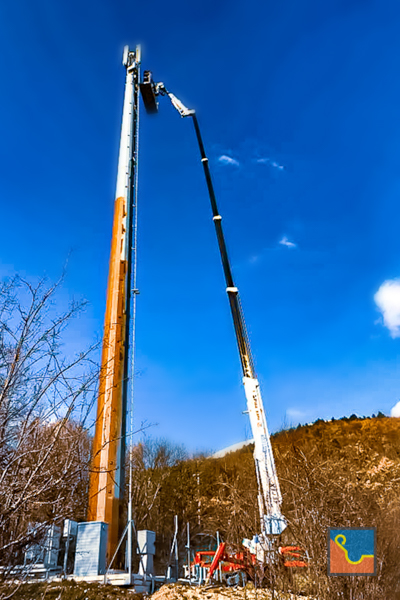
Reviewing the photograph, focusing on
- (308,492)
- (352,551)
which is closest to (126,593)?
(308,492)

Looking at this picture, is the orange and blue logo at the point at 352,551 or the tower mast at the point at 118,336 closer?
the orange and blue logo at the point at 352,551

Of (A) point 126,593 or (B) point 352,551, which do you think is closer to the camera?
(B) point 352,551

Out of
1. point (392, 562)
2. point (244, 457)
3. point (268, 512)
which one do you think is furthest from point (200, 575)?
point (244, 457)

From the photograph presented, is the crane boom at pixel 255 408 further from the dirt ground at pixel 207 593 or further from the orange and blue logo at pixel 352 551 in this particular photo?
the orange and blue logo at pixel 352 551

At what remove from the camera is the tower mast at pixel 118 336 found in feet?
31.9

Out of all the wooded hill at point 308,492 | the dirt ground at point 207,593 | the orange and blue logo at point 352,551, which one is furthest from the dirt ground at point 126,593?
the wooded hill at point 308,492

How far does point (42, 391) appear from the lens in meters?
3.47

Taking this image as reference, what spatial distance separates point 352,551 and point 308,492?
0.88 metres

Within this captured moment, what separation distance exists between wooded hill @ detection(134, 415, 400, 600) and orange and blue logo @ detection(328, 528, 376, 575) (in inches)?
4.1

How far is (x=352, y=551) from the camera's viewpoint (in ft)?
19.4

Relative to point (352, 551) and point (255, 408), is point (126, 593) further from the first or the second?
point (255, 408)

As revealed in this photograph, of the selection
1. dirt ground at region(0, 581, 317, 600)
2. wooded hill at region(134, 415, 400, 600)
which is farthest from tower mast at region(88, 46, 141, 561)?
wooded hill at region(134, 415, 400, 600)

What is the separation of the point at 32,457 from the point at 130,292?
30.9ft

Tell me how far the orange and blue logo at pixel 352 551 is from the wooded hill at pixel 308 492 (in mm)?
105
